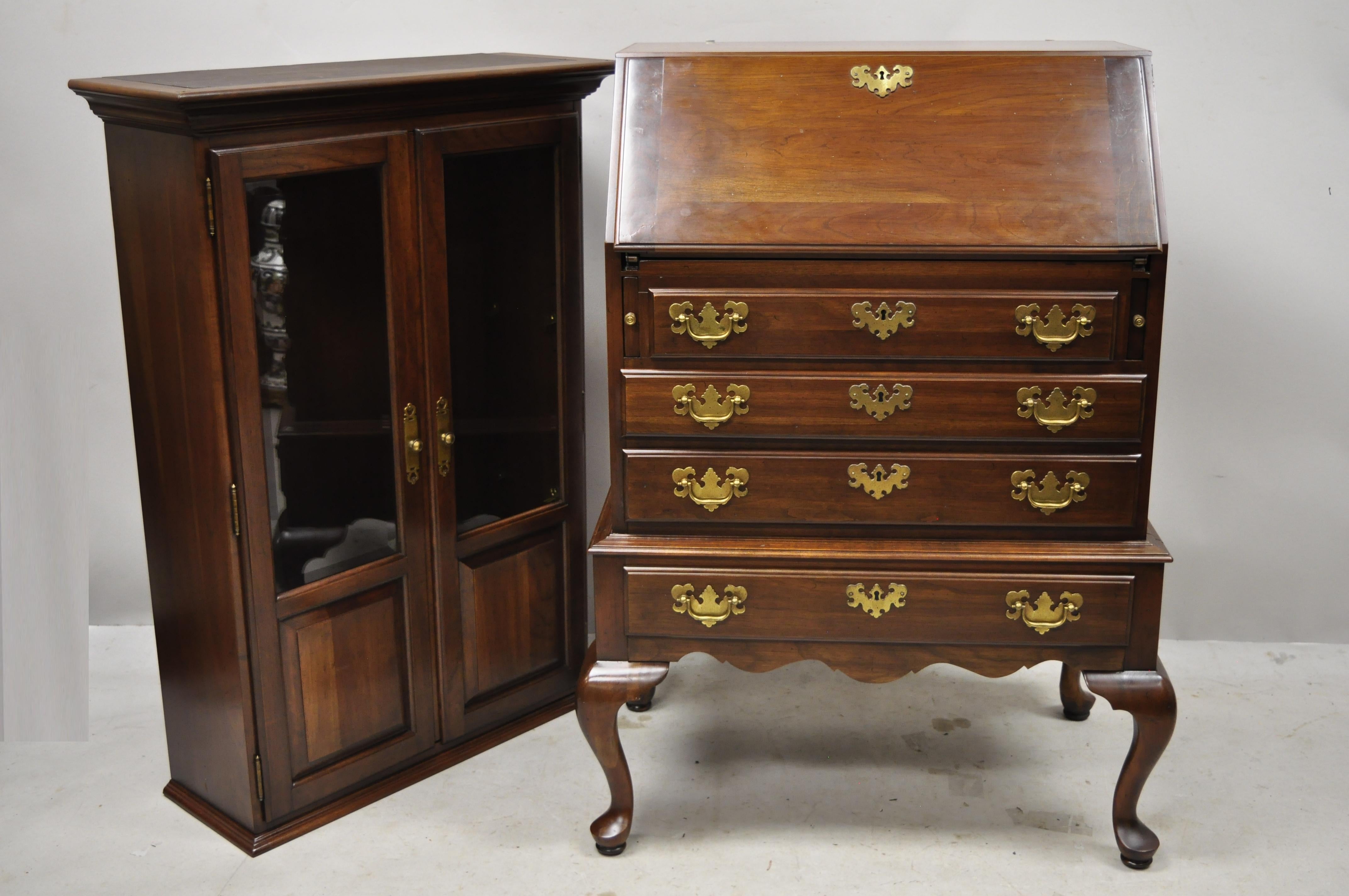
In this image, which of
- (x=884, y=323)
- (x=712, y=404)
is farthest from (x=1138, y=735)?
(x=712, y=404)

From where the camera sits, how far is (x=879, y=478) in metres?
2.55

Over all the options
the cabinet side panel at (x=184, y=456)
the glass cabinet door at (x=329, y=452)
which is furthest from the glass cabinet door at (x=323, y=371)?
the cabinet side panel at (x=184, y=456)

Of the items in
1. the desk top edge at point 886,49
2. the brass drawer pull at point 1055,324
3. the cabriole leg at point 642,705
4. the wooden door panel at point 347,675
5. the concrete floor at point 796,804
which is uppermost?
the desk top edge at point 886,49

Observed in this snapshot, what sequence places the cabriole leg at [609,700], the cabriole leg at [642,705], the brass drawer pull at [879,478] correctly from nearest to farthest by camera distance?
the brass drawer pull at [879,478] < the cabriole leg at [609,700] < the cabriole leg at [642,705]

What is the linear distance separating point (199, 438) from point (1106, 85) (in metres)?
1.96

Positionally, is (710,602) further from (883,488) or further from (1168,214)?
(1168,214)

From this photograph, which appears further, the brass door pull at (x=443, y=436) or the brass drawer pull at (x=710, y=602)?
the brass door pull at (x=443, y=436)

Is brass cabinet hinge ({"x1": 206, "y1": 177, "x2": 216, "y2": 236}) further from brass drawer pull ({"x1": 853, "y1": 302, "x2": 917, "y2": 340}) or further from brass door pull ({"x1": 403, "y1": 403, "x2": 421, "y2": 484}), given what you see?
brass drawer pull ({"x1": 853, "y1": 302, "x2": 917, "y2": 340})

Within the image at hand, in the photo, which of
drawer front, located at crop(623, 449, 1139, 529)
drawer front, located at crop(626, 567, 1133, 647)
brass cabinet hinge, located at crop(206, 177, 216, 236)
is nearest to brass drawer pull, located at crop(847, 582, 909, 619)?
drawer front, located at crop(626, 567, 1133, 647)

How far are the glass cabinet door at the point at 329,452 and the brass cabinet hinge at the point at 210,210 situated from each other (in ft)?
0.06

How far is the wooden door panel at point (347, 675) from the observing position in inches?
109

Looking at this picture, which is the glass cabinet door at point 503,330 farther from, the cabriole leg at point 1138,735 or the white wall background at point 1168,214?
the cabriole leg at point 1138,735

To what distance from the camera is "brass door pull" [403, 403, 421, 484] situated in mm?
2828

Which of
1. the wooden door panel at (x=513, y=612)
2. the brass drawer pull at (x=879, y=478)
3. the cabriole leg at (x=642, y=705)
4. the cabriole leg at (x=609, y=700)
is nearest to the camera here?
the brass drawer pull at (x=879, y=478)
